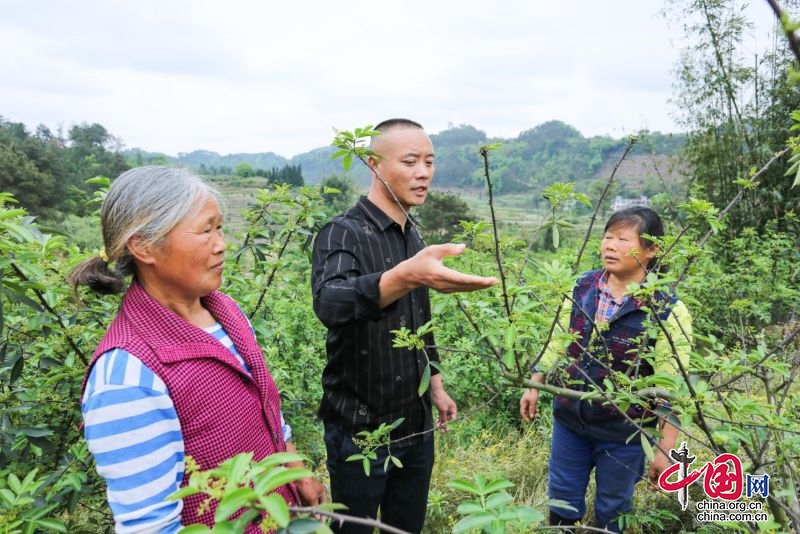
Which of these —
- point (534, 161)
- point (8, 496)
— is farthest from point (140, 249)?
point (534, 161)

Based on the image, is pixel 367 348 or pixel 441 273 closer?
pixel 441 273

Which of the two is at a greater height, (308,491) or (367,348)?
(367,348)

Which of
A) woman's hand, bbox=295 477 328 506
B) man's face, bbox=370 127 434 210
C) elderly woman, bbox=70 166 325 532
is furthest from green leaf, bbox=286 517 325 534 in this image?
man's face, bbox=370 127 434 210

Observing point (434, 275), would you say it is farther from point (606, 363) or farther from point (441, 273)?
point (606, 363)

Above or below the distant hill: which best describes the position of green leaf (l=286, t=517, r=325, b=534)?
below

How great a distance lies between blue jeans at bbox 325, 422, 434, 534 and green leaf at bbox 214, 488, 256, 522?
4.01 feet

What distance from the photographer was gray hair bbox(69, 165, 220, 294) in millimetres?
1161

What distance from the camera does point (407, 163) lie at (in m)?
1.92

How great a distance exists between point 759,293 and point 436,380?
440 centimetres

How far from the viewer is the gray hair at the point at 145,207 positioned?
116cm

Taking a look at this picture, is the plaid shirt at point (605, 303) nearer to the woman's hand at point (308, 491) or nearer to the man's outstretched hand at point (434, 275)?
the man's outstretched hand at point (434, 275)

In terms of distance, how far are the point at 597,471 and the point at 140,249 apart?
208 cm

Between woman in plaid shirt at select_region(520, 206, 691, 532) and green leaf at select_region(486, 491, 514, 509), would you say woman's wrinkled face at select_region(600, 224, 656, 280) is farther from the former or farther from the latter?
green leaf at select_region(486, 491, 514, 509)

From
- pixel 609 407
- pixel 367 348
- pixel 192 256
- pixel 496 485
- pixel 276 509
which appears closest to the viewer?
pixel 276 509
